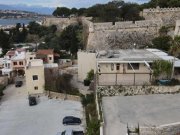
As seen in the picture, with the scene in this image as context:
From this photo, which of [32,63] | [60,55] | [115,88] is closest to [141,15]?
[60,55]

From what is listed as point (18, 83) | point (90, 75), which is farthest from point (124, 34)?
point (18, 83)

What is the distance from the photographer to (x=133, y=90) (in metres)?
26.3

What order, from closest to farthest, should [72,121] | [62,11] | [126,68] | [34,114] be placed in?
[72,121] → [126,68] → [34,114] → [62,11]

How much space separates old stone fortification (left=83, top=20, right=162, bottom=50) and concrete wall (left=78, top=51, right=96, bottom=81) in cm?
428

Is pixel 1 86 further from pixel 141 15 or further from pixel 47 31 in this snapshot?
pixel 47 31

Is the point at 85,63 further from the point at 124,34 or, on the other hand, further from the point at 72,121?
the point at 72,121

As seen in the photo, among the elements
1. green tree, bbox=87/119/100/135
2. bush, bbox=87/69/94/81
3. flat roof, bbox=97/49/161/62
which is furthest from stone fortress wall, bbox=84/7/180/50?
green tree, bbox=87/119/100/135

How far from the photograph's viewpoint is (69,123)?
26.7 metres

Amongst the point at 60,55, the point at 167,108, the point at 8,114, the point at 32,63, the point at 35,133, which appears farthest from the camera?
the point at 60,55

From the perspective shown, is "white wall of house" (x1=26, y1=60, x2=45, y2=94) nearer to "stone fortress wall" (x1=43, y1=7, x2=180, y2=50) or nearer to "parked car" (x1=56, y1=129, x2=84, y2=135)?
"stone fortress wall" (x1=43, y1=7, x2=180, y2=50)

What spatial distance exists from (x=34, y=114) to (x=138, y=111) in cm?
1066

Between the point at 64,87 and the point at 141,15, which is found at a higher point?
the point at 141,15

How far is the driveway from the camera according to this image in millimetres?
26562

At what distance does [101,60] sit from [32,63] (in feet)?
40.7
